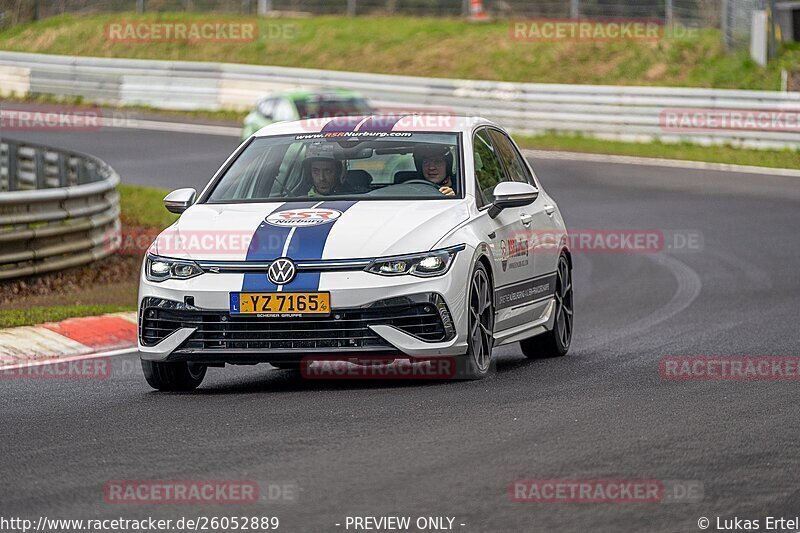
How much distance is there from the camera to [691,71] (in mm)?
33312

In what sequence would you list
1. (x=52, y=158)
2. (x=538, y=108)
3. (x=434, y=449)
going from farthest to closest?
(x=538, y=108) → (x=52, y=158) → (x=434, y=449)

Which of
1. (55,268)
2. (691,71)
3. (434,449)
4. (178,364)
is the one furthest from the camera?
(691,71)

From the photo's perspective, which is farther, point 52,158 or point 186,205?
point 52,158

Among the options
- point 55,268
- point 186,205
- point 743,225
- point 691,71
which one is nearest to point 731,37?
point 691,71

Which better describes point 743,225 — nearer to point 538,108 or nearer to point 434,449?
point 538,108

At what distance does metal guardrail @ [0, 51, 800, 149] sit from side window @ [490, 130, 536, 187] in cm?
1697

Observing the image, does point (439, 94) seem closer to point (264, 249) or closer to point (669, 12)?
point (669, 12)

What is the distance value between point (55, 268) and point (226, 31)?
3000cm

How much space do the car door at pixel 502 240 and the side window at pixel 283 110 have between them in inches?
664

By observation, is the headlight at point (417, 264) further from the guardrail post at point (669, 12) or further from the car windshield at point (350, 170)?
the guardrail post at point (669, 12)

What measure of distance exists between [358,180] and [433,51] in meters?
30.0

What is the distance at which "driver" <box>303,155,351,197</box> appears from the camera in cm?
938

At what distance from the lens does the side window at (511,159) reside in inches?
408

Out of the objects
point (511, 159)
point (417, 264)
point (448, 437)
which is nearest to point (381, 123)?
point (511, 159)
